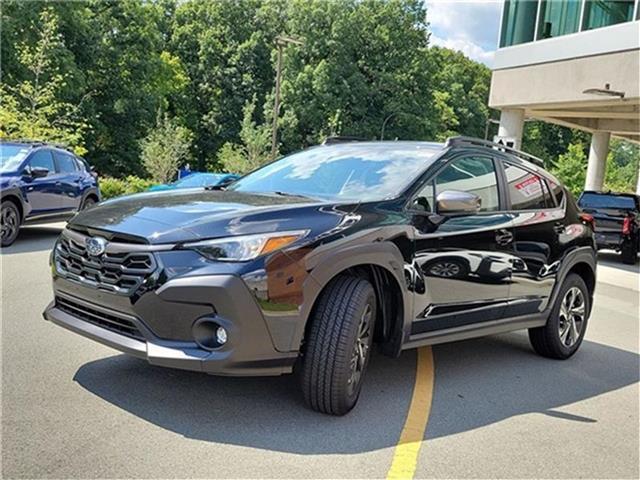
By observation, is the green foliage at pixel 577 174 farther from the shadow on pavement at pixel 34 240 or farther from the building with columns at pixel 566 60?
the shadow on pavement at pixel 34 240

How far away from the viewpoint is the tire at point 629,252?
16.3 meters

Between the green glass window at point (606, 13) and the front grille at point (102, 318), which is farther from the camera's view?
the green glass window at point (606, 13)

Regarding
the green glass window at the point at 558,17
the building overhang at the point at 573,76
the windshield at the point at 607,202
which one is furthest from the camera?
the green glass window at the point at 558,17

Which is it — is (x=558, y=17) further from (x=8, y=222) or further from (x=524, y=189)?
(x=8, y=222)

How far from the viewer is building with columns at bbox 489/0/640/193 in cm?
1566

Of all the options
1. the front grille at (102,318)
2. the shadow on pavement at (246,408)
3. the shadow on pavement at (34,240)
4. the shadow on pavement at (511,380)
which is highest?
the front grille at (102,318)

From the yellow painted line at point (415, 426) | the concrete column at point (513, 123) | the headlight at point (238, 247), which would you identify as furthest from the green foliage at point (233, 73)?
the headlight at point (238, 247)

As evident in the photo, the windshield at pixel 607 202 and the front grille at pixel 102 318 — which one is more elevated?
the windshield at pixel 607 202

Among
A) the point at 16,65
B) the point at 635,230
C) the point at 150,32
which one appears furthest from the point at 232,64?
the point at 635,230

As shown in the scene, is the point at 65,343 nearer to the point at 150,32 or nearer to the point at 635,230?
the point at 635,230

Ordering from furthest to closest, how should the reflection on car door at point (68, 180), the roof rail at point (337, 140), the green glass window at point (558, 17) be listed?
1. the green glass window at point (558, 17)
2. the reflection on car door at point (68, 180)
3. the roof rail at point (337, 140)

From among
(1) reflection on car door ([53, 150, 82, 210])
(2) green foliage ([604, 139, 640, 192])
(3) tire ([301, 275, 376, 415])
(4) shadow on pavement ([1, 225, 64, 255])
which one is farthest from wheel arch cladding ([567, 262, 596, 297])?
(2) green foliage ([604, 139, 640, 192])

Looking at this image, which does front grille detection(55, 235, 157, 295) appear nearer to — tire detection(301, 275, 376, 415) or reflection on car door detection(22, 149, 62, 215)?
tire detection(301, 275, 376, 415)

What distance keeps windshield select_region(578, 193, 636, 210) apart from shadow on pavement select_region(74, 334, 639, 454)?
12.5 m
